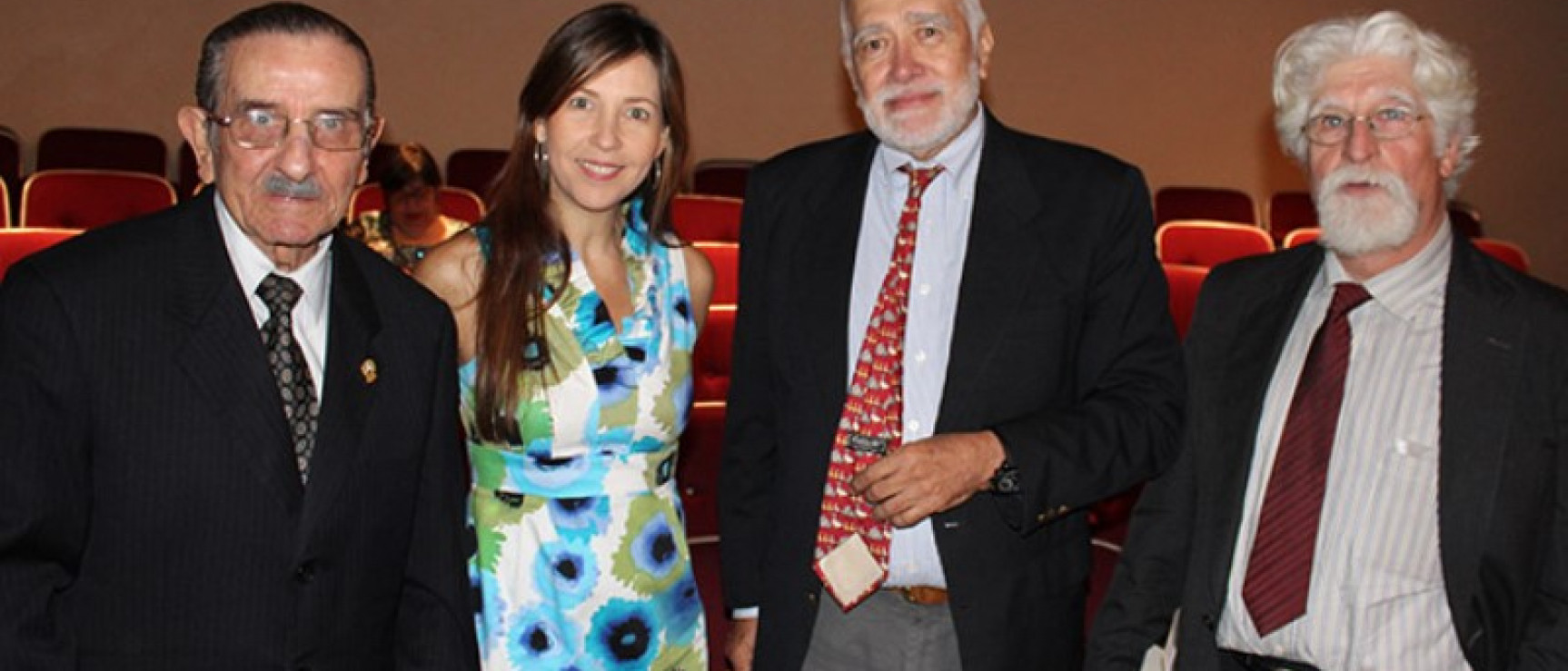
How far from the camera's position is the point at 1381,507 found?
6.31 ft

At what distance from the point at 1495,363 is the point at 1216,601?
49cm

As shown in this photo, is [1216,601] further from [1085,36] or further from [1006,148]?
[1085,36]

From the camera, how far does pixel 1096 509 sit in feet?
13.3

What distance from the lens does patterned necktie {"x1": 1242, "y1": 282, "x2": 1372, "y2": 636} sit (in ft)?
6.46

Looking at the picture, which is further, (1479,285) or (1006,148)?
(1006,148)

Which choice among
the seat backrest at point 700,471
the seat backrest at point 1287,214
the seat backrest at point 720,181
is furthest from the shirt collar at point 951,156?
the seat backrest at point 1287,214

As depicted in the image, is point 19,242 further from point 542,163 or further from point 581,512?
point 581,512

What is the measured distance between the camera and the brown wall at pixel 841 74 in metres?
8.59

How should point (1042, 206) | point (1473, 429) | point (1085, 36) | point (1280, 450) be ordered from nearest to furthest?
point (1473, 429)
point (1280, 450)
point (1042, 206)
point (1085, 36)

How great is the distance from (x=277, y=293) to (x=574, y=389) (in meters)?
0.65

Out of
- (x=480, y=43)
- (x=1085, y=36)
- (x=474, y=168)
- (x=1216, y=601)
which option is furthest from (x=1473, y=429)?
(x=1085, y=36)

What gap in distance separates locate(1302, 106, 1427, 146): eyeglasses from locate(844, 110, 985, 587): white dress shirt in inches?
19.9

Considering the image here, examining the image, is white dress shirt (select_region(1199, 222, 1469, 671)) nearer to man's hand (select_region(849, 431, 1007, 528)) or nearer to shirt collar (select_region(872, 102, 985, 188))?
man's hand (select_region(849, 431, 1007, 528))

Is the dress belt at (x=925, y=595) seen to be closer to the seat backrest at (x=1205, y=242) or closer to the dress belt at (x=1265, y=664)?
the dress belt at (x=1265, y=664)
